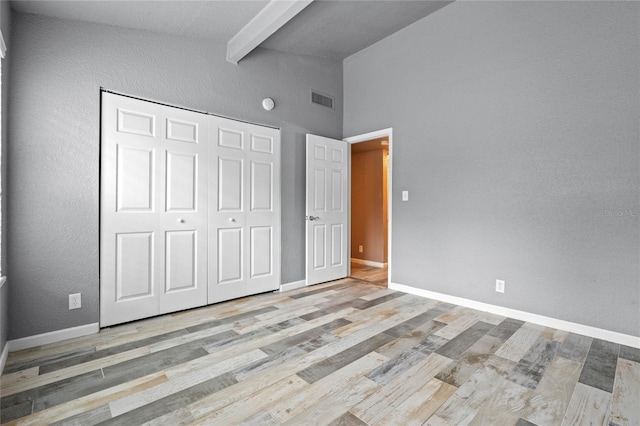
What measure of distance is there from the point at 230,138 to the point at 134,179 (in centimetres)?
107

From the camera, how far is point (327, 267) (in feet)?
14.2

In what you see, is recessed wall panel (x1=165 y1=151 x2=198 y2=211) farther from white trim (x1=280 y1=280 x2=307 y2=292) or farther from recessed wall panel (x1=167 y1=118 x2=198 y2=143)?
white trim (x1=280 y1=280 x2=307 y2=292)

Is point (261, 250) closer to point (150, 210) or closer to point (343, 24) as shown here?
point (150, 210)

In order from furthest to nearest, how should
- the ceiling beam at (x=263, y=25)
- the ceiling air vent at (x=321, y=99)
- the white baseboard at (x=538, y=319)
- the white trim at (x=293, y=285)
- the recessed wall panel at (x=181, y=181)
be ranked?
the ceiling air vent at (x=321, y=99) < the white trim at (x=293, y=285) < the recessed wall panel at (x=181, y=181) < the ceiling beam at (x=263, y=25) < the white baseboard at (x=538, y=319)

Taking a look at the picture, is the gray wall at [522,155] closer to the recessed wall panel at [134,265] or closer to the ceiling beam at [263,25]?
the ceiling beam at [263,25]

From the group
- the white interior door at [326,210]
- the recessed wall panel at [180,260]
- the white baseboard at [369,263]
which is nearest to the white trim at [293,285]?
the white interior door at [326,210]

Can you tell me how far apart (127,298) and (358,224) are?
439 cm

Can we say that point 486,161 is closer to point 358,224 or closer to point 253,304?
point 253,304

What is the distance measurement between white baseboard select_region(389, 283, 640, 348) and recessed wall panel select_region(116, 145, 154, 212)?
10.2 ft

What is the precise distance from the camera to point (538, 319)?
2814mm

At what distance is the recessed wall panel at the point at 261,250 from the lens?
3.62m

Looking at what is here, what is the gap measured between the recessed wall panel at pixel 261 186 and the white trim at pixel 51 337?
1861 mm

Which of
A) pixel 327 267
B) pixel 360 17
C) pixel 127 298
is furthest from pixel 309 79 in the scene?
pixel 127 298

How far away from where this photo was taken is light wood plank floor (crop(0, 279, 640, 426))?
156 centimetres
